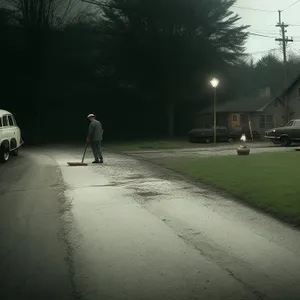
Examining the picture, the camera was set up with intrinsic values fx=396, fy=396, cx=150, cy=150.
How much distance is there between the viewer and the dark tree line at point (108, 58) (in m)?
36.5

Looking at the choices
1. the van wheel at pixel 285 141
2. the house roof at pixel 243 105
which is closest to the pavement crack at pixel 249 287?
the van wheel at pixel 285 141

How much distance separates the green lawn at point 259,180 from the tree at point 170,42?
25571 mm

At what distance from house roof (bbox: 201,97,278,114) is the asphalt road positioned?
3343 centimetres

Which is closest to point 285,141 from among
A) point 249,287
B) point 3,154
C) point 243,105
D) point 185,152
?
point 185,152

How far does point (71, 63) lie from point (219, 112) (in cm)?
1637

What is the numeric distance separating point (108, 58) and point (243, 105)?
1541 cm

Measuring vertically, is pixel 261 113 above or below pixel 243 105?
below

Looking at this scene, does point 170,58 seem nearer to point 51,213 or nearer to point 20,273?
point 51,213

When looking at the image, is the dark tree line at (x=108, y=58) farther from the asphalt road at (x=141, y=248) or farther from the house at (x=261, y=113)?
the asphalt road at (x=141, y=248)

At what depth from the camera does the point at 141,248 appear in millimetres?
5391

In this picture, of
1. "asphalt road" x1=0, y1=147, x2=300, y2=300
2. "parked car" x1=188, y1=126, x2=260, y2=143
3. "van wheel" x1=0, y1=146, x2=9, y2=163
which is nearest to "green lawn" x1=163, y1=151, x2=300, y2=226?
"asphalt road" x1=0, y1=147, x2=300, y2=300

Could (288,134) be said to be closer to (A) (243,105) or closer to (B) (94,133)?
(A) (243,105)

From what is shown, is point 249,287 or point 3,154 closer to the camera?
point 249,287

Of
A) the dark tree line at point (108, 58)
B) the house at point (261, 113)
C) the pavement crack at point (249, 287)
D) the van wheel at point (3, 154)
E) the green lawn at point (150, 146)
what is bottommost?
the pavement crack at point (249, 287)
